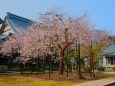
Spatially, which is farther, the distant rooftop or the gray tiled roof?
the gray tiled roof

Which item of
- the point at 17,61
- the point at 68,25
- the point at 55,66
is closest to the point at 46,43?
the point at 68,25

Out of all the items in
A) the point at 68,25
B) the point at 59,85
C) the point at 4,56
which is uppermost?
the point at 68,25

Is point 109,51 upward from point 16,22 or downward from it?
downward

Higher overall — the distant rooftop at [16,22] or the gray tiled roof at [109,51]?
the distant rooftop at [16,22]

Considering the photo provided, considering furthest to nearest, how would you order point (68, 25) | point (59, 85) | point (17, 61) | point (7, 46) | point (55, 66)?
point (55, 66), point (17, 61), point (7, 46), point (68, 25), point (59, 85)

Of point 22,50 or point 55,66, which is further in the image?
point 55,66

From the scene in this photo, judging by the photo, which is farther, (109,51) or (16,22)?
(109,51)

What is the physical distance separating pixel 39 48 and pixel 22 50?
2.80 m

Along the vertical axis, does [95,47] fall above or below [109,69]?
above

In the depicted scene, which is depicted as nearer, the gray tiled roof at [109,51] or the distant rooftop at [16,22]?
the distant rooftop at [16,22]

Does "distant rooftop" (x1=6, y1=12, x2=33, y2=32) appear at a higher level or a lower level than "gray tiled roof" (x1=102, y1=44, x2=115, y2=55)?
higher

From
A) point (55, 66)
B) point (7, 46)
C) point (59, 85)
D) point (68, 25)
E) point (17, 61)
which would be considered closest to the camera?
point (59, 85)

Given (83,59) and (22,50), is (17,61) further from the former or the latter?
(83,59)

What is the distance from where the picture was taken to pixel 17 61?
43.6m
